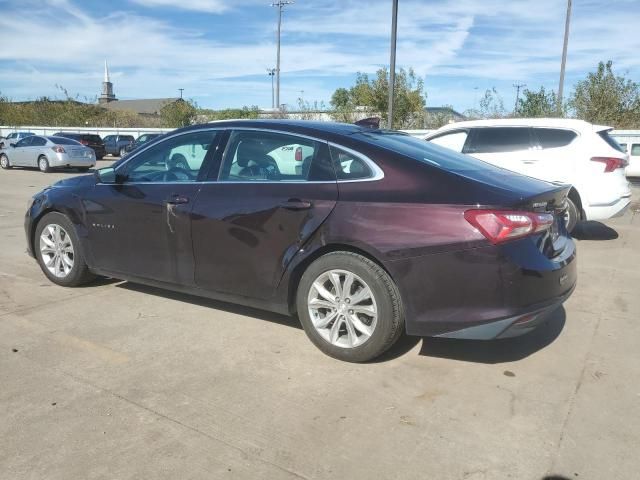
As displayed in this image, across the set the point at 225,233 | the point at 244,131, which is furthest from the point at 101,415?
the point at 244,131

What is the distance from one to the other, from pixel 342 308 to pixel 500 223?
1144 millimetres

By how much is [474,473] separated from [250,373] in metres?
1.56

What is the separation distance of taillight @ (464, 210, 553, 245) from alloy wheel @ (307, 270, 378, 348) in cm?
80

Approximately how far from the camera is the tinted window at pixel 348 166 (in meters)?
3.70

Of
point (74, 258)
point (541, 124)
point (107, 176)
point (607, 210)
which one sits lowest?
point (74, 258)

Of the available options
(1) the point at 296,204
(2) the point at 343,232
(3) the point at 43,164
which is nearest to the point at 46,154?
(3) the point at 43,164

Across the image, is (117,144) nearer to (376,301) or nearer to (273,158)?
(273,158)

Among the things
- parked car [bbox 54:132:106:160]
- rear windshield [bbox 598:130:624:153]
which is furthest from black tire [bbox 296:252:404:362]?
parked car [bbox 54:132:106:160]

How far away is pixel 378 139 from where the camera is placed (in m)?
4.03

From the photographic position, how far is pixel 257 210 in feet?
13.0

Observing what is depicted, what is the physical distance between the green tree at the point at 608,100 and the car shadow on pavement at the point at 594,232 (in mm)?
16895

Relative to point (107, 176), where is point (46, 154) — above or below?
below

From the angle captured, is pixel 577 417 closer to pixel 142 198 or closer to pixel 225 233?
pixel 225 233

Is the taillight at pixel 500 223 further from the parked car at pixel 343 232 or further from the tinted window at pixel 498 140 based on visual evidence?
the tinted window at pixel 498 140
